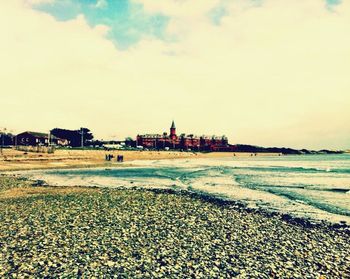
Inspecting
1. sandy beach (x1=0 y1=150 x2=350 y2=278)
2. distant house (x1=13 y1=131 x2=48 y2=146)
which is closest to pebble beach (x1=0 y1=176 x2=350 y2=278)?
sandy beach (x1=0 y1=150 x2=350 y2=278)

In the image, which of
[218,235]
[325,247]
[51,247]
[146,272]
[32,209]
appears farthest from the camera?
[32,209]

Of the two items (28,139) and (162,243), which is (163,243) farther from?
(28,139)

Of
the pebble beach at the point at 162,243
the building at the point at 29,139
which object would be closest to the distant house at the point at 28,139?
the building at the point at 29,139

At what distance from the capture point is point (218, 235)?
1464 centimetres

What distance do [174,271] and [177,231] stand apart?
4941mm

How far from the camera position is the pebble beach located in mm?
10250

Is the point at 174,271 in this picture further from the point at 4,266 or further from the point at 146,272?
the point at 4,266

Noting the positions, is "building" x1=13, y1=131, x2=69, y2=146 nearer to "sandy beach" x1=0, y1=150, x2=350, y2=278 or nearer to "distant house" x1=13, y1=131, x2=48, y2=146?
"distant house" x1=13, y1=131, x2=48, y2=146

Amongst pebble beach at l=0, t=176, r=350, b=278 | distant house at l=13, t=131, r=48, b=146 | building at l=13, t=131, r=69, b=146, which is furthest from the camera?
building at l=13, t=131, r=69, b=146

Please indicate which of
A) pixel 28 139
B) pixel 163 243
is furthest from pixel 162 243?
pixel 28 139

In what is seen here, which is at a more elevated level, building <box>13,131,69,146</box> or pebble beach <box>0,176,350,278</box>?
building <box>13,131,69,146</box>

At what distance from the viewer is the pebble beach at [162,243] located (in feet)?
33.6

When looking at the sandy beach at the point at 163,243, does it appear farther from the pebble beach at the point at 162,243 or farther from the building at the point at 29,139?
the building at the point at 29,139

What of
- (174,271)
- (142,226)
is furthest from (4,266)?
(142,226)
